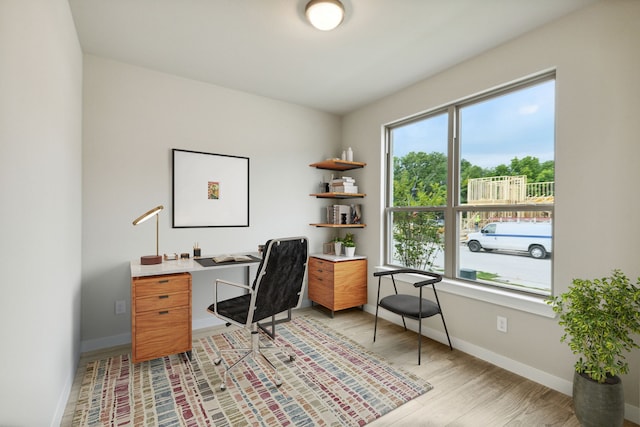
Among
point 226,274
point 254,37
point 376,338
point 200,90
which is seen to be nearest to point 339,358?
point 376,338

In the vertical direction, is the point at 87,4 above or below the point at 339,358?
above

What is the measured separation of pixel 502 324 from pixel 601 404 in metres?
0.84

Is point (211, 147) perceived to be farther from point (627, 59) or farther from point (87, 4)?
point (627, 59)

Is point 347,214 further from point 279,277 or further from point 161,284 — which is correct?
point 161,284

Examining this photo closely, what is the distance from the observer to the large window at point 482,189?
2.41m

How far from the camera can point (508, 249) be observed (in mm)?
2613

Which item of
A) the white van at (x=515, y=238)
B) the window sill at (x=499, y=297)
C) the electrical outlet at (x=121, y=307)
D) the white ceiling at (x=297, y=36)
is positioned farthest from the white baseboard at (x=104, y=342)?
the white van at (x=515, y=238)

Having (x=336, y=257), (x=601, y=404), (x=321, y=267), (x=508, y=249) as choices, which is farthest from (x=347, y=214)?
(x=601, y=404)

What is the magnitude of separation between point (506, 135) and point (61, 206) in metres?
3.41

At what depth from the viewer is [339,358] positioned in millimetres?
2660

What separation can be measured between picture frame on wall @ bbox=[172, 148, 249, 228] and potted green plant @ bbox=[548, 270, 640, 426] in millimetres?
3103

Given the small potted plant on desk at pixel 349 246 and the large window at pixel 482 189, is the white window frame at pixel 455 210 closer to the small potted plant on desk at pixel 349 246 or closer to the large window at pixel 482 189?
the large window at pixel 482 189

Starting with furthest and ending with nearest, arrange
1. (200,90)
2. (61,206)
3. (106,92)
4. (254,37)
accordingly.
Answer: (200,90) < (106,92) < (254,37) < (61,206)

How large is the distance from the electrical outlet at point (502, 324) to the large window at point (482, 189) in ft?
0.88
